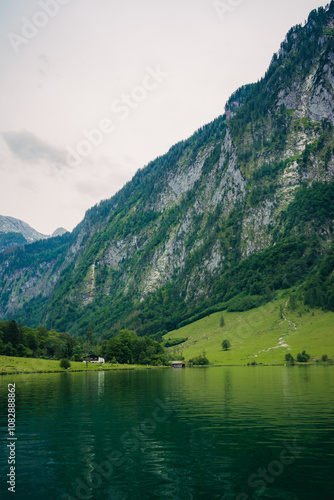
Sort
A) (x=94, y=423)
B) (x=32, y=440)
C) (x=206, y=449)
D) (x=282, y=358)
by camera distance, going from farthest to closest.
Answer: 1. (x=282, y=358)
2. (x=94, y=423)
3. (x=32, y=440)
4. (x=206, y=449)

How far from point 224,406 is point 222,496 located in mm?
32967

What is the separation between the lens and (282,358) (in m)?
192

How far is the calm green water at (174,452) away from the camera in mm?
20641

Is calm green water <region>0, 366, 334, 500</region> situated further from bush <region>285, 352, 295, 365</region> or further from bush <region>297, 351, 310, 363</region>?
bush <region>297, 351, 310, 363</region>

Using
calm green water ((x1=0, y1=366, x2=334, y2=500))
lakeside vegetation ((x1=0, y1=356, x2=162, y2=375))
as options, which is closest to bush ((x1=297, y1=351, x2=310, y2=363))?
lakeside vegetation ((x1=0, y1=356, x2=162, y2=375))

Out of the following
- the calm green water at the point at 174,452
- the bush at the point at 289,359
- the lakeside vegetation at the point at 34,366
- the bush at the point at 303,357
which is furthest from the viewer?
the bush at the point at 289,359

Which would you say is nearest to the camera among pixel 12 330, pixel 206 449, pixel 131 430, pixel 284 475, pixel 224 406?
pixel 284 475

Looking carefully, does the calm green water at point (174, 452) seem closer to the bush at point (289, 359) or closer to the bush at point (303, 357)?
the bush at point (289, 359)

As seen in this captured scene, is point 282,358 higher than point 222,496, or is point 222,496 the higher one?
point 222,496

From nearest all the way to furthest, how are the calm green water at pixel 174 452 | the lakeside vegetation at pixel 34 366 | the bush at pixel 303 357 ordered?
the calm green water at pixel 174 452 → the lakeside vegetation at pixel 34 366 → the bush at pixel 303 357

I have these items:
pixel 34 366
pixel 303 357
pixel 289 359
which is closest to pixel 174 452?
pixel 34 366

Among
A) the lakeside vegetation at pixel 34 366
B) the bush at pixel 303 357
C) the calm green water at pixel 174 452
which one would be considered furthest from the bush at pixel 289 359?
the calm green water at pixel 174 452

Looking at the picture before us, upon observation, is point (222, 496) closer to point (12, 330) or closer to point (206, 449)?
point (206, 449)

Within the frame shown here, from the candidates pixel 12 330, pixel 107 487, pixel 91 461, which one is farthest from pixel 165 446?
pixel 12 330
